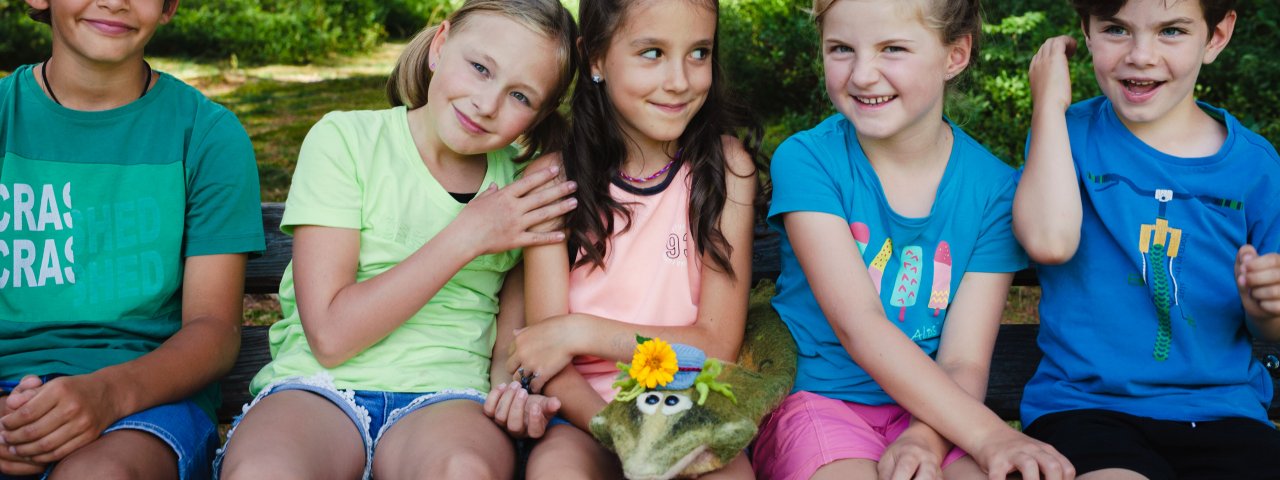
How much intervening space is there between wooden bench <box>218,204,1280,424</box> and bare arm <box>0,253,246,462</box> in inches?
12.3

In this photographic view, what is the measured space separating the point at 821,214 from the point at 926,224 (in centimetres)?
24

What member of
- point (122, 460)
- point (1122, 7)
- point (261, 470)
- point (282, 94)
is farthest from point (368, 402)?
point (282, 94)

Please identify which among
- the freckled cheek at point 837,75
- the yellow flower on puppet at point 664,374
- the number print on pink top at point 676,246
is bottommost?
the yellow flower on puppet at point 664,374

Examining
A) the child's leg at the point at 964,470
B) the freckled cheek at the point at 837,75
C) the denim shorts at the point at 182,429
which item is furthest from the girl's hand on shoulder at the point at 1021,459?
the denim shorts at the point at 182,429

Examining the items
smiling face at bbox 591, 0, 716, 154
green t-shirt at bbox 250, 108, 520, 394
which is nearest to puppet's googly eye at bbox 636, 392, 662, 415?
green t-shirt at bbox 250, 108, 520, 394

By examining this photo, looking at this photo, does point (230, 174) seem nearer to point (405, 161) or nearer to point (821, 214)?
point (405, 161)

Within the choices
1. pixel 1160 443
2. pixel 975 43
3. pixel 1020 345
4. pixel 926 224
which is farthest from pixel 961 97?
pixel 1160 443

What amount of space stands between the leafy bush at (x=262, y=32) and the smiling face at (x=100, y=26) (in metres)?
7.51

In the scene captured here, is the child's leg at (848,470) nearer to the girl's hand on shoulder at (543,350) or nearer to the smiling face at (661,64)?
the girl's hand on shoulder at (543,350)

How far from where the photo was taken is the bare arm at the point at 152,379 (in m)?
2.17

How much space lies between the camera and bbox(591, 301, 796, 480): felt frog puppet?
2031 mm

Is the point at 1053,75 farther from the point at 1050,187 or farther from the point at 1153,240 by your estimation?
the point at 1153,240

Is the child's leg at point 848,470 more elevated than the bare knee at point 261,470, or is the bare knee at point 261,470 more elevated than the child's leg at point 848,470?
the child's leg at point 848,470

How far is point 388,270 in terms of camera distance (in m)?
2.47
